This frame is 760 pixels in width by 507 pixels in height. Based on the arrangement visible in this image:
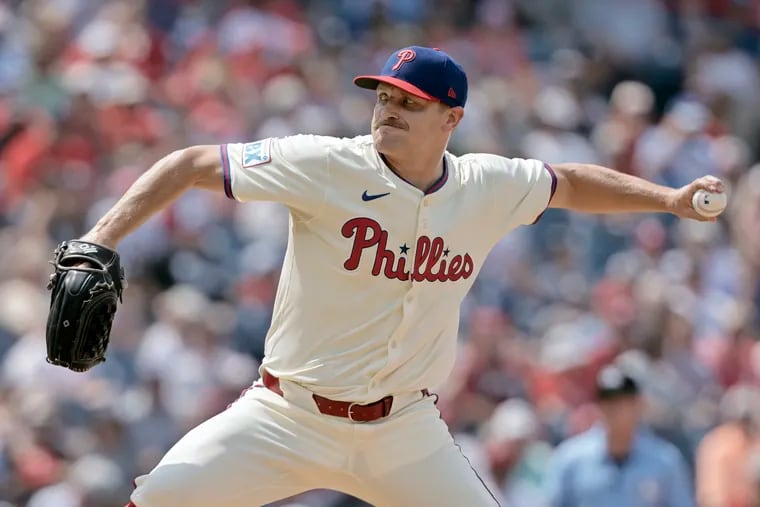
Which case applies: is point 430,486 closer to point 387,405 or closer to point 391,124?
point 387,405

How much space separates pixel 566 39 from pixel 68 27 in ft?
15.7

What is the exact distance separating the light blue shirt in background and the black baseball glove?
3320 mm

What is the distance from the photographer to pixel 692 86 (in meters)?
13.6

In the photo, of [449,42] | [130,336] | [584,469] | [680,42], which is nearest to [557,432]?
[584,469]

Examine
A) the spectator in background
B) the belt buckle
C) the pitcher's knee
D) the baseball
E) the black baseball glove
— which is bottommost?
the spectator in background

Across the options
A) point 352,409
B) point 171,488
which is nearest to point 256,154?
point 352,409

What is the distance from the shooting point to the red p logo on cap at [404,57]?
5.15m

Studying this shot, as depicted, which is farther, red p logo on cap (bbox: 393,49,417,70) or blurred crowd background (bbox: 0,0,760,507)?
blurred crowd background (bbox: 0,0,760,507)

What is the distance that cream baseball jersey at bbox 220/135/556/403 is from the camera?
16.7 feet

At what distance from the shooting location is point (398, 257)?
17.0ft

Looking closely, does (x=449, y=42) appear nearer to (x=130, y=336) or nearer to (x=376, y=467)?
(x=130, y=336)

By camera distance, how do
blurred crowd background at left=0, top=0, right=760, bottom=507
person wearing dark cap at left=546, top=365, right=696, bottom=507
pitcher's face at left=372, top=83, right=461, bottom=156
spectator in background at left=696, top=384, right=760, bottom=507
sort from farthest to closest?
blurred crowd background at left=0, top=0, right=760, bottom=507, spectator in background at left=696, top=384, right=760, bottom=507, person wearing dark cap at left=546, top=365, right=696, bottom=507, pitcher's face at left=372, top=83, right=461, bottom=156

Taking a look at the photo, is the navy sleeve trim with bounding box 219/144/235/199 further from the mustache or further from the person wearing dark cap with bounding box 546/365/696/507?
the person wearing dark cap with bounding box 546/365/696/507

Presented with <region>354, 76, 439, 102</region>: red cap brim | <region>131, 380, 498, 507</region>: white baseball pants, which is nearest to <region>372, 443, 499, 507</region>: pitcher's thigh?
<region>131, 380, 498, 507</region>: white baseball pants
